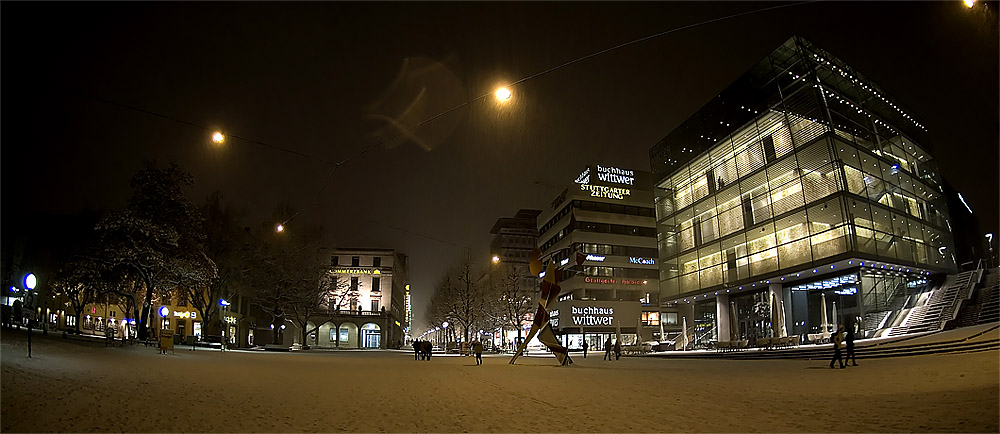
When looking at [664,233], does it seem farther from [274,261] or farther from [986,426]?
[986,426]

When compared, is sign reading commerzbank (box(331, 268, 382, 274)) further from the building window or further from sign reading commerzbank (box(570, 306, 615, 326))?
the building window

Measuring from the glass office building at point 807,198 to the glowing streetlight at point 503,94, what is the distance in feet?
100

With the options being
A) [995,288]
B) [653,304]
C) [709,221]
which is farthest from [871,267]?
[653,304]

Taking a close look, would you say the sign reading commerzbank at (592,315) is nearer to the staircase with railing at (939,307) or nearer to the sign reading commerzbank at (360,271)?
the sign reading commerzbank at (360,271)

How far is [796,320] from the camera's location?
1672 inches

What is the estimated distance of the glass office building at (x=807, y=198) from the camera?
3597 cm

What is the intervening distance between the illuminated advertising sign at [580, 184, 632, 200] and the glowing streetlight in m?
63.3

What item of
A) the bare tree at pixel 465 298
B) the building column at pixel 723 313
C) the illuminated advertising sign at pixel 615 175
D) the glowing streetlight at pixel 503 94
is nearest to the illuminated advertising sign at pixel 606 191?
the illuminated advertising sign at pixel 615 175

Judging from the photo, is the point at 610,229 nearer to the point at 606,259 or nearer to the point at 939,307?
the point at 606,259

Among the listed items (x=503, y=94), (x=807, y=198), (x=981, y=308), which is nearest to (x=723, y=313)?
(x=807, y=198)

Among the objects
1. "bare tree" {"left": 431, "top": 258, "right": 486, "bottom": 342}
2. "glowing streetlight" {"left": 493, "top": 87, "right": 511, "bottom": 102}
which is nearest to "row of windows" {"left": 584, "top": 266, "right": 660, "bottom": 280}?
"bare tree" {"left": 431, "top": 258, "right": 486, "bottom": 342}

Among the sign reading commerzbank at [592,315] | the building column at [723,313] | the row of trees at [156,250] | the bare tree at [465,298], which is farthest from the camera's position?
the sign reading commerzbank at [592,315]

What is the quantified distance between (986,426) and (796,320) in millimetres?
40245

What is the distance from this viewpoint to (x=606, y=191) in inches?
3002
